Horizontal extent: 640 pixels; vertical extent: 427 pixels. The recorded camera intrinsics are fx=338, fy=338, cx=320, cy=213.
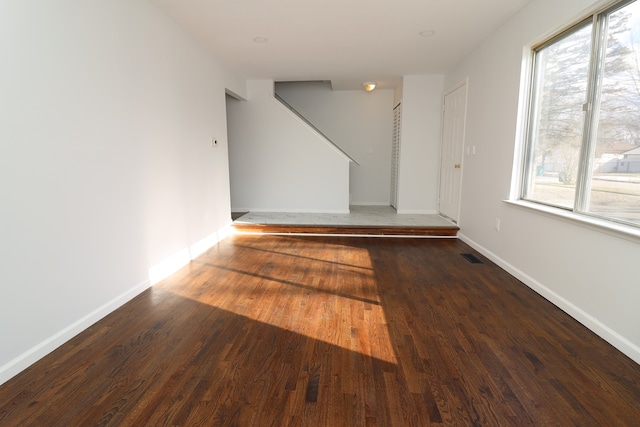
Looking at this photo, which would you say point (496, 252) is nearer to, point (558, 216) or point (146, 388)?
point (558, 216)

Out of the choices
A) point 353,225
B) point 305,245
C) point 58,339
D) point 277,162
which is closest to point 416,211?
point 353,225

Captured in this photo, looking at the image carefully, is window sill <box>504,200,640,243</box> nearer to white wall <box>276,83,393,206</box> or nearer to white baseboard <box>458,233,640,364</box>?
white baseboard <box>458,233,640,364</box>

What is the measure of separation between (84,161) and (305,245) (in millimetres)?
2709

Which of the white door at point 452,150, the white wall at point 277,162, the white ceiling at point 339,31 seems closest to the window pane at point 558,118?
the white ceiling at point 339,31

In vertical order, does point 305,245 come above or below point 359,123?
below

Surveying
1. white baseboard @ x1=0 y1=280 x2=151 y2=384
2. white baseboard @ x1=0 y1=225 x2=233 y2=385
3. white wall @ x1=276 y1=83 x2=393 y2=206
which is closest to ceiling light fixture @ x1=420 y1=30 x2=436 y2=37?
white wall @ x1=276 y1=83 x2=393 y2=206

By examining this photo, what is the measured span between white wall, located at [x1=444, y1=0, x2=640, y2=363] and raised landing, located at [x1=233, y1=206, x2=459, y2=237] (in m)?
0.45

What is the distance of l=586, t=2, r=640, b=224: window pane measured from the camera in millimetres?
2049

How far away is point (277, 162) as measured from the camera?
612 cm

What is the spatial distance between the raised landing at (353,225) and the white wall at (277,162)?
51 cm

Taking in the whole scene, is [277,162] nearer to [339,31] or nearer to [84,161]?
[339,31]

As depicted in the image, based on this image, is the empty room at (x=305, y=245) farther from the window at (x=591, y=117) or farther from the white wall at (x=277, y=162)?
the white wall at (x=277, y=162)

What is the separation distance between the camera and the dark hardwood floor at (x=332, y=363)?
152 cm

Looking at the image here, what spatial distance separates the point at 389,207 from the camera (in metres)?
6.85
